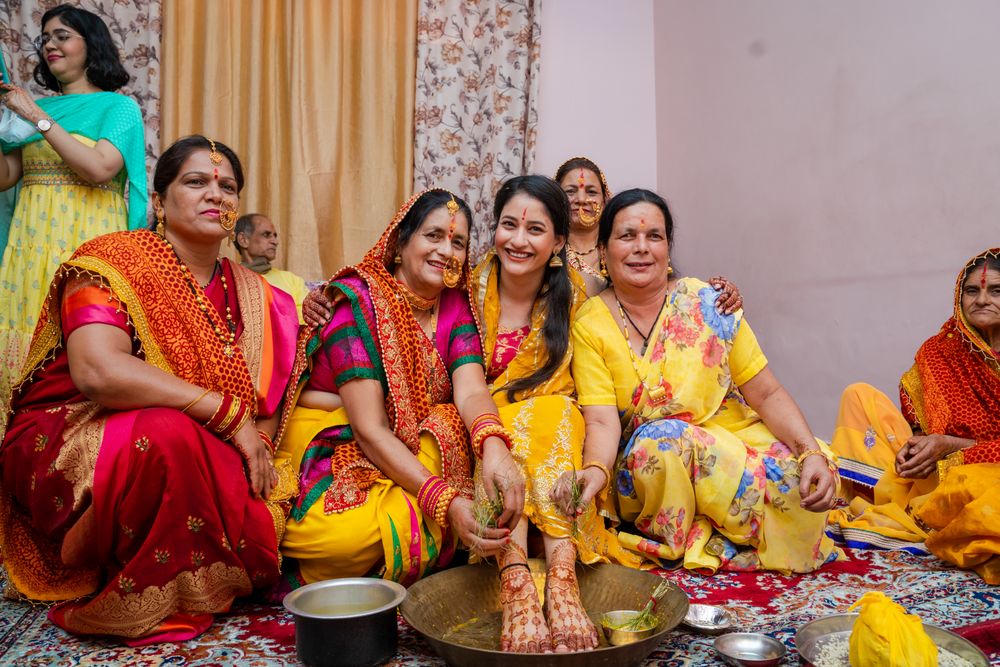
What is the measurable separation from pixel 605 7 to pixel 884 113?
93.2 inches

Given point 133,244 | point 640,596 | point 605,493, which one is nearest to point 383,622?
point 640,596

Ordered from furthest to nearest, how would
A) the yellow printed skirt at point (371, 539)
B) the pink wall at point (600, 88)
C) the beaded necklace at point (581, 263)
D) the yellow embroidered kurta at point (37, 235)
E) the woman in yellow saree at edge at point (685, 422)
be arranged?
1. the pink wall at point (600, 88)
2. the beaded necklace at point (581, 263)
3. the yellow embroidered kurta at point (37, 235)
4. the woman in yellow saree at edge at point (685, 422)
5. the yellow printed skirt at point (371, 539)

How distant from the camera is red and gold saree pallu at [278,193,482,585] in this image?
7.45ft

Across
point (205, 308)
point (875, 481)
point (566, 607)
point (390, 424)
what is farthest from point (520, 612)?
point (875, 481)

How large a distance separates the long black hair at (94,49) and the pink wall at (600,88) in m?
2.89

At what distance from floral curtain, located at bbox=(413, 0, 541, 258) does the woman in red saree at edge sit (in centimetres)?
268

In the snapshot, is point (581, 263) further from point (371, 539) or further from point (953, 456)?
point (371, 539)

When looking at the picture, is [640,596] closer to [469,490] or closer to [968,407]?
[469,490]

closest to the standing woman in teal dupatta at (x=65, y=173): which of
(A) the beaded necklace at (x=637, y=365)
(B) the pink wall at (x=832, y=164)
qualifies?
(A) the beaded necklace at (x=637, y=365)

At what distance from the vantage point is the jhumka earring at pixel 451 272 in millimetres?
2637

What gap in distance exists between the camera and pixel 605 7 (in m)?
5.79

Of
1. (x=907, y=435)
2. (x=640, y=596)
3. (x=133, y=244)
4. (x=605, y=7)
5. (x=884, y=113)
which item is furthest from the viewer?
(x=605, y=7)

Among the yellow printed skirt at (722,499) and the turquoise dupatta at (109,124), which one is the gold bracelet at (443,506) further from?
the turquoise dupatta at (109,124)

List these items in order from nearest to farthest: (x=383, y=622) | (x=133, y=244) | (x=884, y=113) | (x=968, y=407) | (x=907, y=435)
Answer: (x=383, y=622) → (x=133, y=244) → (x=968, y=407) → (x=907, y=435) → (x=884, y=113)
